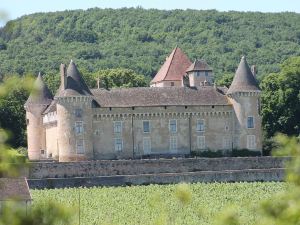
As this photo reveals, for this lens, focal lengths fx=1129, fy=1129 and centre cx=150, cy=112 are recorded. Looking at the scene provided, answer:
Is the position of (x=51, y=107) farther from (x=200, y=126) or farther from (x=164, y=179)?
(x=164, y=179)

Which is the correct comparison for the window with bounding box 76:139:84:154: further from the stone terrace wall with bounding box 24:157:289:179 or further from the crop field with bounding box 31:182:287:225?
the crop field with bounding box 31:182:287:225

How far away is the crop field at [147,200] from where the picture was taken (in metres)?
34.6

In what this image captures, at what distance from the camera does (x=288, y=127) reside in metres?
55.2

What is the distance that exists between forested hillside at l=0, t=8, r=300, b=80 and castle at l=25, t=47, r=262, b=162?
4882 cm

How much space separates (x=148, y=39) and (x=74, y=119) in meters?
78.4

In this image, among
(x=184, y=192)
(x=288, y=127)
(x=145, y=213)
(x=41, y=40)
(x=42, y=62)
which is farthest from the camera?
(x=41, y=40)

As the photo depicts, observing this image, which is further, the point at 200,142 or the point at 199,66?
the point at 199,66

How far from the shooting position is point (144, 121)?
4769cm

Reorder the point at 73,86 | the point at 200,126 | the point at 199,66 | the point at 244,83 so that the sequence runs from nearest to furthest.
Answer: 1. the point at 73,86
2. the point at 200,126
3. the point at 244,83
4. the point at 199,66

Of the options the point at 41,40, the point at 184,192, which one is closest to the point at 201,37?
the point at 41,40

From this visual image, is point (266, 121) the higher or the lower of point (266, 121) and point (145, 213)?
the higher

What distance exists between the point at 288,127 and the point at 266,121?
1.51 m

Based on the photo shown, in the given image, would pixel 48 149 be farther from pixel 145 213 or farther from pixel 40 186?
pixel 145 213

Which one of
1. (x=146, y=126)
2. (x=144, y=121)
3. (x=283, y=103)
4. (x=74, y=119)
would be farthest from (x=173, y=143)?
(x=283, y=103)
